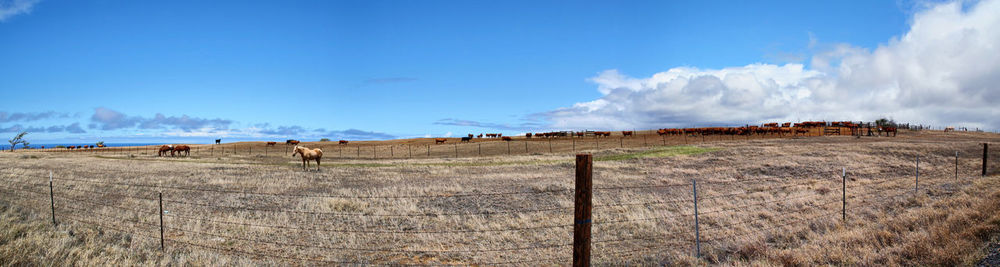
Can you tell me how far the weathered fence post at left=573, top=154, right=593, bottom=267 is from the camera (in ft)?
19.4

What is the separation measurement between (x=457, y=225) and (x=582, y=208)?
325 inches

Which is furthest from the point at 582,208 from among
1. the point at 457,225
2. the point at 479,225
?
the point at 457,225

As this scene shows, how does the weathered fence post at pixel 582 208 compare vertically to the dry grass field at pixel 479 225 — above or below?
above

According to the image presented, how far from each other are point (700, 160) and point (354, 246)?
3273cm

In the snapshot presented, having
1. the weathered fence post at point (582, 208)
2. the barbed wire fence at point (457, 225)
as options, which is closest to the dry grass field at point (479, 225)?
the barbed wire fence at point (457, 225)

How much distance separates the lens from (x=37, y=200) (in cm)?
1628

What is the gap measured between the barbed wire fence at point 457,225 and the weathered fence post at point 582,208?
1 cm

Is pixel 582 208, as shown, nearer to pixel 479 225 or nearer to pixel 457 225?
pixel 479 225

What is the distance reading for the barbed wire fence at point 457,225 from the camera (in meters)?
10.3

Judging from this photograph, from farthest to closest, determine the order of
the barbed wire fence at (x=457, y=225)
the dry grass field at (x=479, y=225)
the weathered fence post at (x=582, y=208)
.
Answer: the barbed wire fence at (x=457, y=225) < the dry grass field at (x=479, y=225) < the weathered fence post at (x=582, y=208)

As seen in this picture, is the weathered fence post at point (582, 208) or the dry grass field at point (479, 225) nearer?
the weathered fence post at point (582, 208)

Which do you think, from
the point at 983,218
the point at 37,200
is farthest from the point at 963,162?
the point at 37,200

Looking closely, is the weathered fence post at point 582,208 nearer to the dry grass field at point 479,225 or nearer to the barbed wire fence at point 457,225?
the barbed wire fence at point 457,225

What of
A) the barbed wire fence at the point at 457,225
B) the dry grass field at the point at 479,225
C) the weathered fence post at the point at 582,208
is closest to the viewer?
the weathered fence post at the point at 582,208
